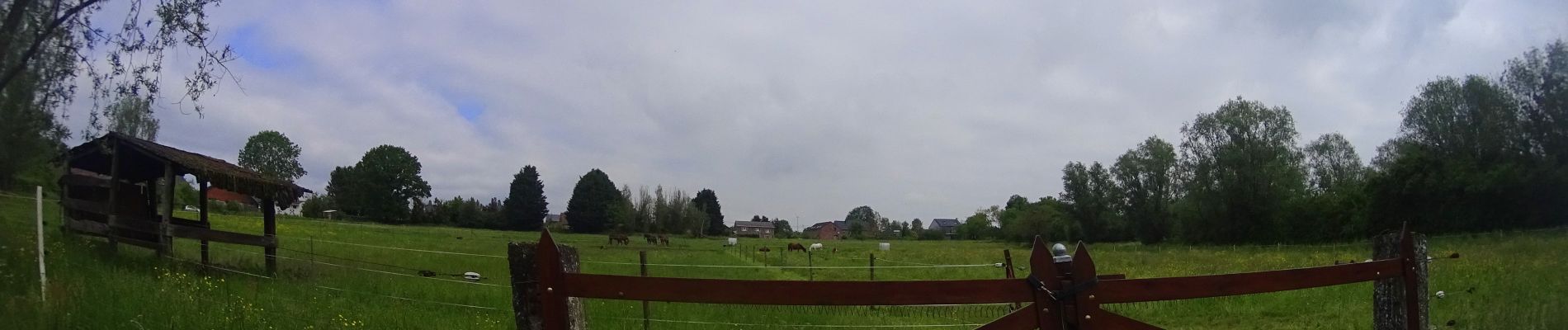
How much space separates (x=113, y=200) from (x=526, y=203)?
81063mm

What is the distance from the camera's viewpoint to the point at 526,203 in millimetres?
91250

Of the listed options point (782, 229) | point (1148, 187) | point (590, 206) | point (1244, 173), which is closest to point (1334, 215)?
point (1244, 173)

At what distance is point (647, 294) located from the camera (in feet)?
10.3

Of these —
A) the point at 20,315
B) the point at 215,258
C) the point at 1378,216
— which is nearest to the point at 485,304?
the point at 20,315

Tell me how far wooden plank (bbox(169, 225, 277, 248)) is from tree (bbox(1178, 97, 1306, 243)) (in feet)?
196

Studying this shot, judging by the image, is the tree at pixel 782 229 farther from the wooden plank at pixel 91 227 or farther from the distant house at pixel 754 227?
the wooden plank at pixel 91 227

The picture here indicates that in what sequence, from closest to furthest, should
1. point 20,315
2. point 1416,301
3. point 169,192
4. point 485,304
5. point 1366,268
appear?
1. point 1366,268
2. point 1416,301
3. point 20,315
4. point 485,304
5. point 169,192

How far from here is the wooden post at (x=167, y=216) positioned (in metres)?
11.7

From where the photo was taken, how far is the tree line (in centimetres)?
4050

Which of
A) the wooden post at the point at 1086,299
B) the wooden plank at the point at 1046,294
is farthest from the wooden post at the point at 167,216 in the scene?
the wooden post at the point at 1086,299

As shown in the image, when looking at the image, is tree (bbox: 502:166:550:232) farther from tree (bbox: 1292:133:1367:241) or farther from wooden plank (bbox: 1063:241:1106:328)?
wooden plank (bbox: 1063:241:1106:328)

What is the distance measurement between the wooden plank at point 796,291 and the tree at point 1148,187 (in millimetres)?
74690

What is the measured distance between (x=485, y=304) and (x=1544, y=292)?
1352 cm

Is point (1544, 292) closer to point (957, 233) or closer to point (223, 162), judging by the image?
point (223, 162)
